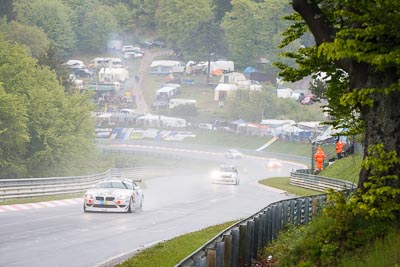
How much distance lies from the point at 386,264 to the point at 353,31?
3833mm

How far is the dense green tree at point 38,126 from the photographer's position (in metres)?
69.8

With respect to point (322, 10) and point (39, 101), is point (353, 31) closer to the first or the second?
point (322, 10)

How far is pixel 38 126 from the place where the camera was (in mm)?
72312

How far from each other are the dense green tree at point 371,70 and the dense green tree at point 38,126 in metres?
54.4

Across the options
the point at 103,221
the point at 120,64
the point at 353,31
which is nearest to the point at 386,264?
the point at 353,31

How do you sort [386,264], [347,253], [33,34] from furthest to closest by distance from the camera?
[33,34] → [347,253] → [386,264]

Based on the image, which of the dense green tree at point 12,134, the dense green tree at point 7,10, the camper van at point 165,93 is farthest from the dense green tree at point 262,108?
the dense green tree at point 12,134

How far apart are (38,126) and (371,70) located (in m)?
59.9

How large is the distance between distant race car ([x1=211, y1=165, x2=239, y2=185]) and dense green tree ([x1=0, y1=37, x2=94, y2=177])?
15.9 m

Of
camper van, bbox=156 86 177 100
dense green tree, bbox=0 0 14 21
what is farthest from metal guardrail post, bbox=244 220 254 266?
dense green tree, bbox=0 0 14 21

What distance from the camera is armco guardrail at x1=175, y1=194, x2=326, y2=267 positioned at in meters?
12.2

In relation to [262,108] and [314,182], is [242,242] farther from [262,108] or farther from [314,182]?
[262,108]

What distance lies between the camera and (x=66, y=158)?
74.4 m

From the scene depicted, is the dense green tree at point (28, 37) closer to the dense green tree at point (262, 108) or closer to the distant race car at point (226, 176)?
the dense green tree at point (262, 108)
